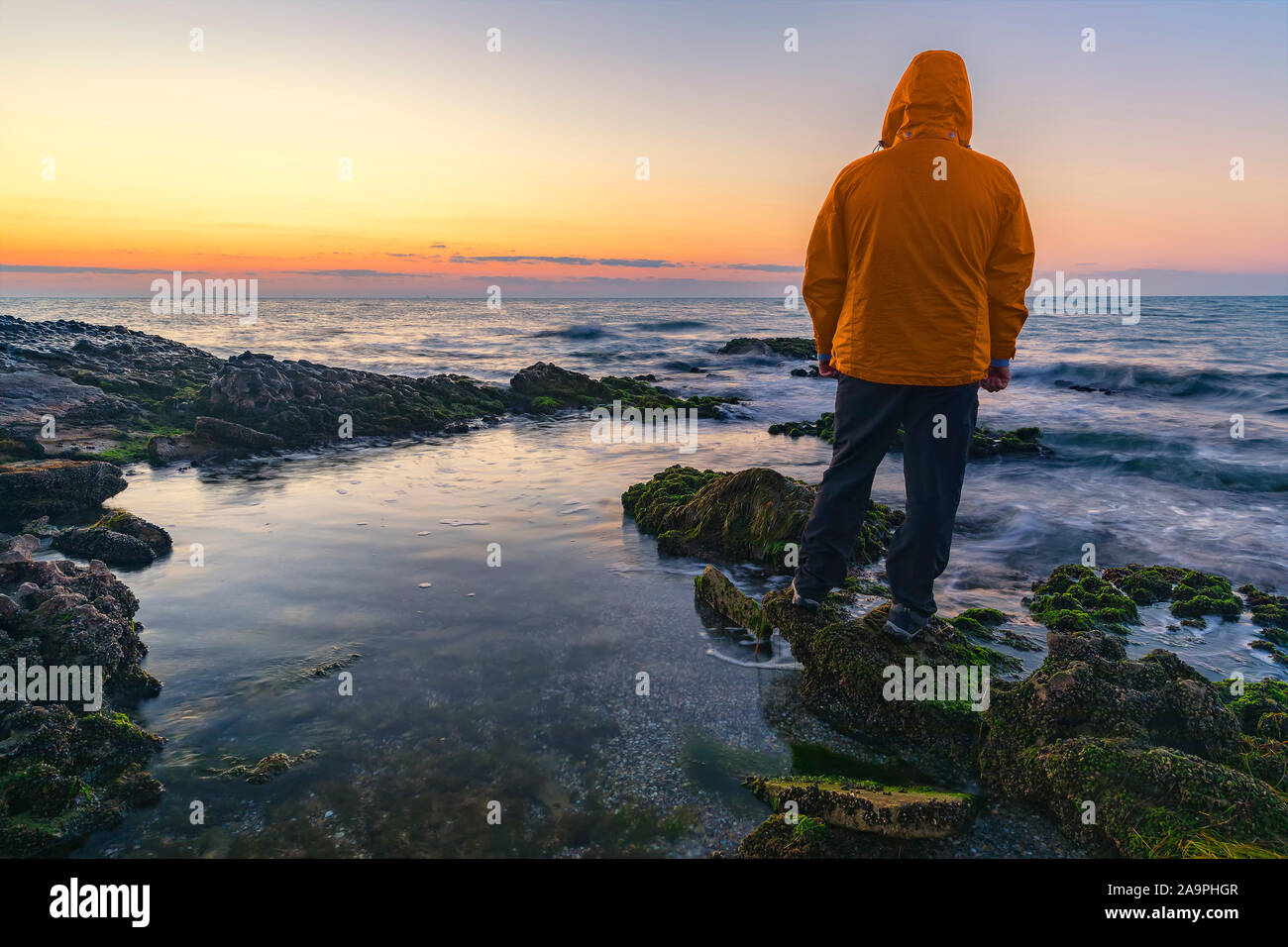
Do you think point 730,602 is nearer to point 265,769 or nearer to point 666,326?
point 265,769

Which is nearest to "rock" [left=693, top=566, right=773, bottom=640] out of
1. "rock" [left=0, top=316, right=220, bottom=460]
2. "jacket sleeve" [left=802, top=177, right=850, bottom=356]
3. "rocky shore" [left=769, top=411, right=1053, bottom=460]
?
"jacket sleeve" [left=802, top=177, right=850, bottom=356]

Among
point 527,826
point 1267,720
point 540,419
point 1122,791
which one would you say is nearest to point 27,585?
point 527,826

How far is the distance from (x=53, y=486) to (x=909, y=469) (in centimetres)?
947

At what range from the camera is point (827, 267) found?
4.00 meters

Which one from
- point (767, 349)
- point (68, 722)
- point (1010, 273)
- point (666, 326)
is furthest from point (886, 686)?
point (666, 326)

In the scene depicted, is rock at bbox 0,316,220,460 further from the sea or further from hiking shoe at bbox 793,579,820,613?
hiking shoe at bbox 793,579,820,613

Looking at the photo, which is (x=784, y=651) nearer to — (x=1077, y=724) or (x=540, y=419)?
(x=1077, y=724)

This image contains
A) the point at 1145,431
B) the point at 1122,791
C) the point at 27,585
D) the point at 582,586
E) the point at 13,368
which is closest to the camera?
the point at 1122,791

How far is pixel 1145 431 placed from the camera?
54.6ft

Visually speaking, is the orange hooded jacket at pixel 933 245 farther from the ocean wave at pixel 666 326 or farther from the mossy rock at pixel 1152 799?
the ocean wave at pixel 666 326

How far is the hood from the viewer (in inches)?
145

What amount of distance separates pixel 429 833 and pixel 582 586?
10.4 ft

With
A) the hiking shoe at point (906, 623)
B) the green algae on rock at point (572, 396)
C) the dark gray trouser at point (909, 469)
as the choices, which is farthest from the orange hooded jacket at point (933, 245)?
the green algae on rock at point (572, 396)

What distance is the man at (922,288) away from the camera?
11.8 ft
